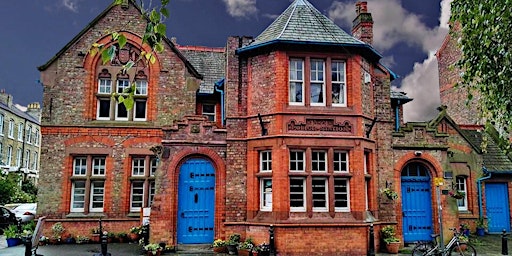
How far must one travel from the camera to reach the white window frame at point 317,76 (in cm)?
1531

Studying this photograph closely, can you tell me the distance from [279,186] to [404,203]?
5643mm

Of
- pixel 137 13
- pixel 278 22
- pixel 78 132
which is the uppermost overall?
pixel 137 13

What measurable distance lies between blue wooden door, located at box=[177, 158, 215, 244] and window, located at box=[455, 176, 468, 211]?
1233cm

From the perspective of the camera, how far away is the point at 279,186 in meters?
14.4

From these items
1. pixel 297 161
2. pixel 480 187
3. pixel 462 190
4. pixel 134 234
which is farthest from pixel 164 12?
pixel 480 187

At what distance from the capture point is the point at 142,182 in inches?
741

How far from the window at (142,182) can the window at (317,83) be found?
7.55m

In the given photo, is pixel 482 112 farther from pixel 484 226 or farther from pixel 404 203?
pixel 484 226

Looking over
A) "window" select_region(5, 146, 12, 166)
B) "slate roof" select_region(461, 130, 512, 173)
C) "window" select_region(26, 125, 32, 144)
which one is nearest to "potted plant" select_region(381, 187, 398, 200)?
"slate roof" select_region(461, 130, 512, 173)

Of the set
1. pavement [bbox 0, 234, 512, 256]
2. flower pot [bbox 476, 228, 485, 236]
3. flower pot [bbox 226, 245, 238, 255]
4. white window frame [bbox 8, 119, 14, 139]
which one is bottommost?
pavement [bbox 0, 234, 512, 256]

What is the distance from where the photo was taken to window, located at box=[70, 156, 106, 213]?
721 inches

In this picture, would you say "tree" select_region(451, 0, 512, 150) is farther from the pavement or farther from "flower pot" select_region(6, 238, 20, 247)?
"flower pot" select_region(6, 238, 20, 247)

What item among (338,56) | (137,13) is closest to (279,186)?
(338,56)

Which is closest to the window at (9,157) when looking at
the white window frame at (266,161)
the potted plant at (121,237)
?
the potted plant at (121,237)
